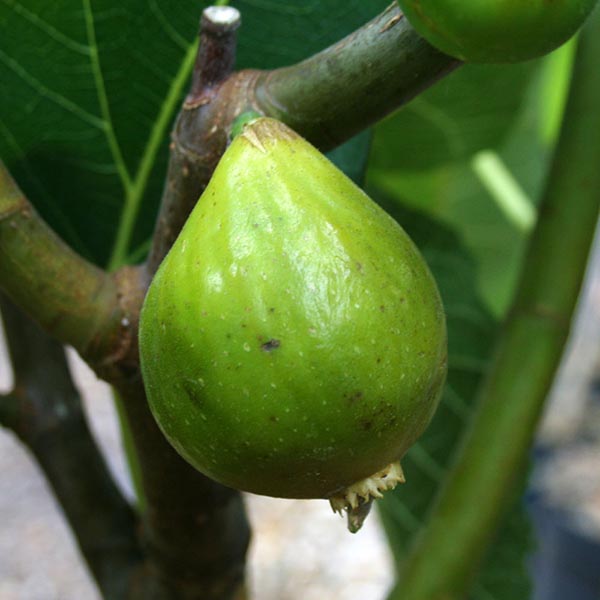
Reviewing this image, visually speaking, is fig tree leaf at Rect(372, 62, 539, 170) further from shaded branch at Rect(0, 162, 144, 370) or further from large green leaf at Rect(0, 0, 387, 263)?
shaded branch at Rect(0, 162, 144, 370)

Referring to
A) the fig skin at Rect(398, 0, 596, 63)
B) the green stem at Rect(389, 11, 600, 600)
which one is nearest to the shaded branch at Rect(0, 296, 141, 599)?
the green stem at Rect(389, 11, 600, 600)

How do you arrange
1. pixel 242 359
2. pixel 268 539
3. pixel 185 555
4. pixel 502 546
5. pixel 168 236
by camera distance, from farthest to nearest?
pixel 268 539
pixel 502 546
pixel 185 555
pixel 168 236
pixel 242 359

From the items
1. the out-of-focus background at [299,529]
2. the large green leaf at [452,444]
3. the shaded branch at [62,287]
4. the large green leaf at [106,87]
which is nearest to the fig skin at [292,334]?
the shaded branch at [62,287]

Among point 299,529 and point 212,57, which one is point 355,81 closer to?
point 212,57

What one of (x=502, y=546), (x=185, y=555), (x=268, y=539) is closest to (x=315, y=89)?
(x=185, y=555)

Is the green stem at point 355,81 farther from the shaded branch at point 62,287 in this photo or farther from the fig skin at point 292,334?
the shaded branch at point 62,287

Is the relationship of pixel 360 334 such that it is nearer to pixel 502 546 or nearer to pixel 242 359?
pixel 242 359
